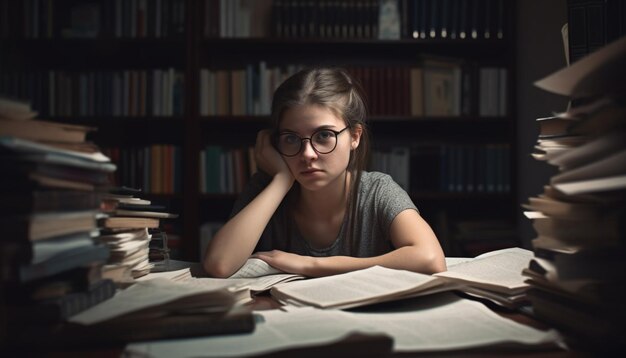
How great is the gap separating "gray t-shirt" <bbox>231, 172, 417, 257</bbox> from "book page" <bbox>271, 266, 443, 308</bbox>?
0.79 m

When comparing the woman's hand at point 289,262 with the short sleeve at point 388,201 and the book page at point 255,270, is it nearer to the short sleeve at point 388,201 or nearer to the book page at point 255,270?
the book page at point 255,270

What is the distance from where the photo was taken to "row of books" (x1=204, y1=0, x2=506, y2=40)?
119 inches

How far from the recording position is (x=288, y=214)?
5.86ft

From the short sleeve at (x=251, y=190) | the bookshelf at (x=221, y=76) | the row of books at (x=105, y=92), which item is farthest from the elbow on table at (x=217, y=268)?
the row of books at (x=105, y=92)

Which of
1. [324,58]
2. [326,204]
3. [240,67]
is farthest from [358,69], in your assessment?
[326,204]

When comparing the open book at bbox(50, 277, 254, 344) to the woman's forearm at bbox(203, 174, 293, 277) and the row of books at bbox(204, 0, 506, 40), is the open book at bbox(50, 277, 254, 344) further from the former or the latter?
the row of books at bbox(204, 0, 506, 40)

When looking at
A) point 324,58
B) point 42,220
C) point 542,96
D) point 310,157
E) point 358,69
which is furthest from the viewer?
point 324,58

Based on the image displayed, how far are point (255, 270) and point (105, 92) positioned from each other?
217 cm

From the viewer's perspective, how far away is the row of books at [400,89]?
9.95ft

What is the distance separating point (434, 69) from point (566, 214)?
2.52m

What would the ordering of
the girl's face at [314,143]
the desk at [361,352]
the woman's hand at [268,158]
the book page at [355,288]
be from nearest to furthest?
the desk at [361,352]
the book page at [355,288]
the girl's face at [314,143]
the woman's hand at [268,158]

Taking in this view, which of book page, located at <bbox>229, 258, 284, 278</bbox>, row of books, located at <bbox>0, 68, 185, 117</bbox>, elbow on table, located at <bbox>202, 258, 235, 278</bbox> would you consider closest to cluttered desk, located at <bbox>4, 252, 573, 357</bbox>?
book page, located at <bbox>229, 258, 284, 278</bbox>

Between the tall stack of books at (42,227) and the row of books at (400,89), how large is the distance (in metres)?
2.38

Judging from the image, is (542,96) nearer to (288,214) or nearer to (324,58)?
(324,58)
